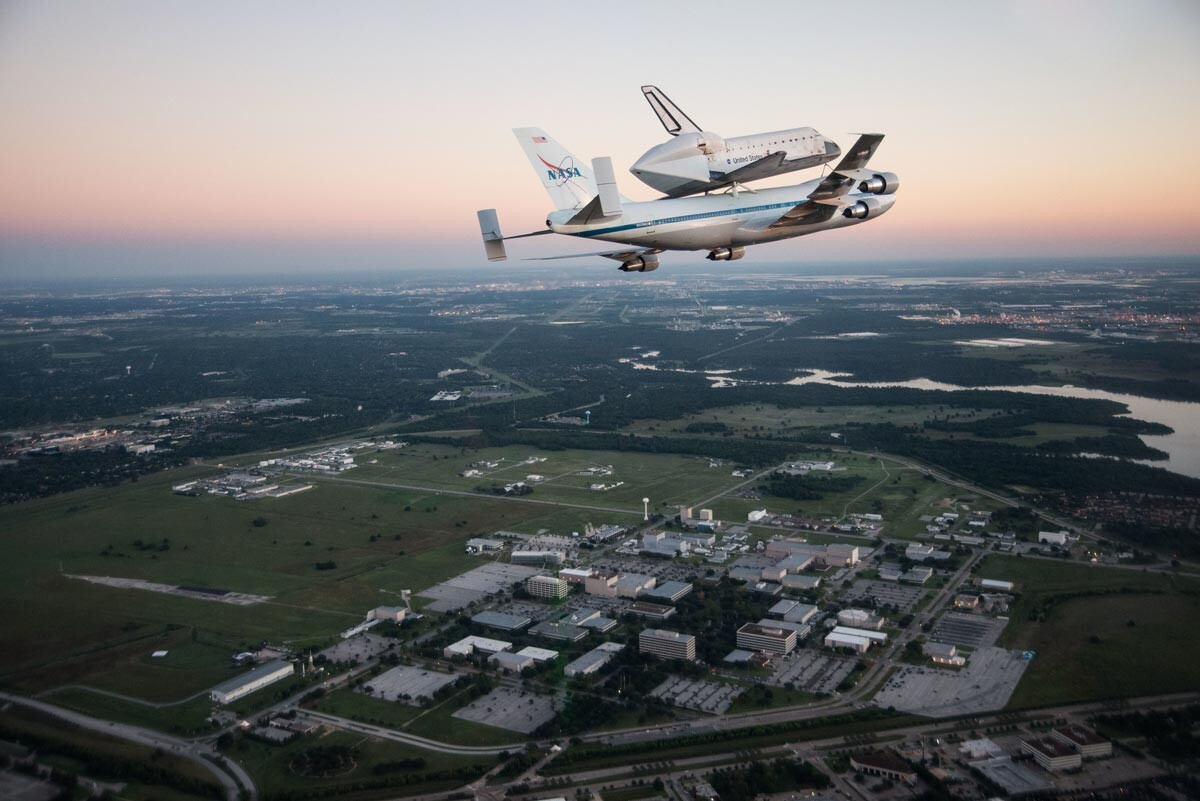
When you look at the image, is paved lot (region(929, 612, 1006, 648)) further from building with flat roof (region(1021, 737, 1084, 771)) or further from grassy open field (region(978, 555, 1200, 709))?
building with flat roof (region(1021, 737, 1084, 771))

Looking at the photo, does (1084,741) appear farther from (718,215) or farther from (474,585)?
(474,585)

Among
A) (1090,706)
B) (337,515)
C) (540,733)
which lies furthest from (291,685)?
(1090,706)

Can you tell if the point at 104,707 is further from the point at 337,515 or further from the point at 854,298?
the point at 854,298

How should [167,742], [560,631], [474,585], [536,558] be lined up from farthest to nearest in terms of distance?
[536,558], [474,585], [560,631], [167,742]

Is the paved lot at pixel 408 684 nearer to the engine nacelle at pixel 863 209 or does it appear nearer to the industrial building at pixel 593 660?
the industrial building at pixel 593 660

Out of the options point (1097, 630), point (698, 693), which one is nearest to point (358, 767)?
point (698, 693)

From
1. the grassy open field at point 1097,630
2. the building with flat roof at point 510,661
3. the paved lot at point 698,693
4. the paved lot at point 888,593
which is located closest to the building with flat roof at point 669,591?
the paved lot at point 888,593
